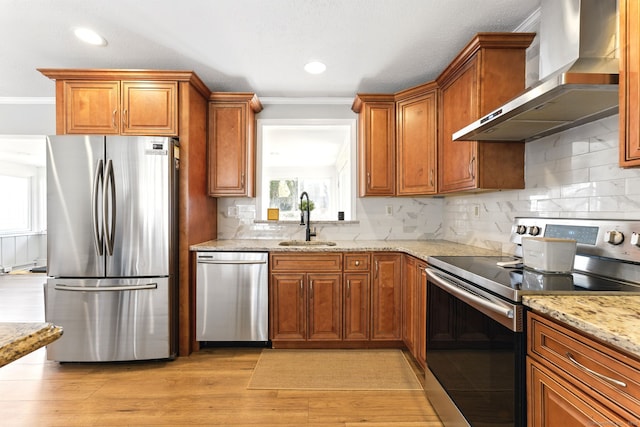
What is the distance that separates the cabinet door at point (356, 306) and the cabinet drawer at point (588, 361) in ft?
→ 5.59

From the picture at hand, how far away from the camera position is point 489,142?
86.5 inches

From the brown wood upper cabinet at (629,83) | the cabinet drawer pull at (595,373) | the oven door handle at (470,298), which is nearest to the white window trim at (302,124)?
the oven door handle at (470,298)

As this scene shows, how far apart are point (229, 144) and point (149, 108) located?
74 centimetres

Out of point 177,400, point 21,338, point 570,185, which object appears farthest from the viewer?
point 177,400

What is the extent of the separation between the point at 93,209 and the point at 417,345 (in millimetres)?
2671

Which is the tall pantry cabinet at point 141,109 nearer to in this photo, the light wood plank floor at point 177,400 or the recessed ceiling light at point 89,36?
the recessed ceiling light at point 89,36

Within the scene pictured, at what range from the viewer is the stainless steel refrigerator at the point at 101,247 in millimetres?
2480

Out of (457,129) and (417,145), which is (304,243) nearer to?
(417,145)

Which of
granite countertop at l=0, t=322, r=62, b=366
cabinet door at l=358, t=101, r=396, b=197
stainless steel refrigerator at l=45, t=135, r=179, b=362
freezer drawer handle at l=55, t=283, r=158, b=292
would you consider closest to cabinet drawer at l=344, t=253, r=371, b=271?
cabinet door at l=358, t=101, r=396, b=197

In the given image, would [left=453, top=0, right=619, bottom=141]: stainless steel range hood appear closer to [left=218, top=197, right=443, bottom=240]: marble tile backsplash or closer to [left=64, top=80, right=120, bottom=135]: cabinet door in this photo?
[left=218, top=197, right=443, bottom=240]: marble tile backsplash

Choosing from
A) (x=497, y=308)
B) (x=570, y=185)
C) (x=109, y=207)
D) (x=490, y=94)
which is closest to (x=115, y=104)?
(x=109, y=207)

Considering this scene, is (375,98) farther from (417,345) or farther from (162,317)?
(162,317)

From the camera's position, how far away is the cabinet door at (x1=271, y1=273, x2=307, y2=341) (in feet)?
9.16

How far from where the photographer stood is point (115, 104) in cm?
268
